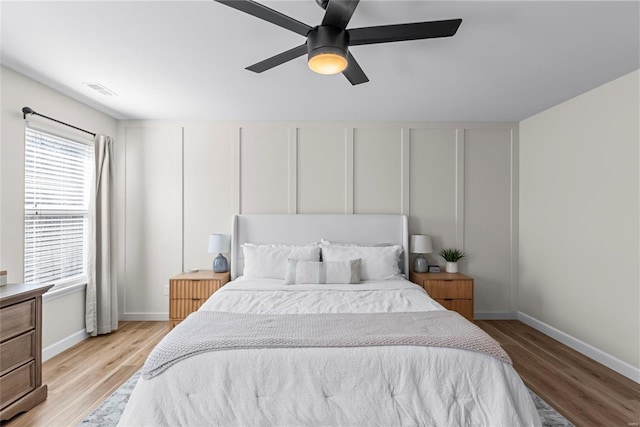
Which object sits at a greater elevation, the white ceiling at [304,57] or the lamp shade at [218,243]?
the white ceiling at [304,57]

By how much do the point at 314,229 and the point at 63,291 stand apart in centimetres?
268

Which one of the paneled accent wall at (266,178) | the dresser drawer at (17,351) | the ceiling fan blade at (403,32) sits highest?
the ceiling fan blade at (403,32)

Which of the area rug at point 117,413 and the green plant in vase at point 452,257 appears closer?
the area rug at point 117,413

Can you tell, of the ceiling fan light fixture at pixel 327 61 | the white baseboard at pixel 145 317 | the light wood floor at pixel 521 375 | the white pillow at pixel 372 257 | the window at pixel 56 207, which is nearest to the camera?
the ceiling fan light fixture at pixel 327 61

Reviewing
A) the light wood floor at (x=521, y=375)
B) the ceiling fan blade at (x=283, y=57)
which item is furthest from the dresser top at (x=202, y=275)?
the ceiling fan blade at (x=283, y=57)

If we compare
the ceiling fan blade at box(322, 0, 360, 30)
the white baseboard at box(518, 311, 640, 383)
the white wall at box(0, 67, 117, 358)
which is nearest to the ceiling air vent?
the white wall at box(0, 67, 117, 358)

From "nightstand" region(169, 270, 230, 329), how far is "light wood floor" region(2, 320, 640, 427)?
14.7 inches

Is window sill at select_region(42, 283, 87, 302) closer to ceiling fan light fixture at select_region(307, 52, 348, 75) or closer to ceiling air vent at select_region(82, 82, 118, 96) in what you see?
ceiling air vent at select_region(82, 82, 118, 96)

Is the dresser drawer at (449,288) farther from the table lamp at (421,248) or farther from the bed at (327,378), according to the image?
the bed at (327,378)

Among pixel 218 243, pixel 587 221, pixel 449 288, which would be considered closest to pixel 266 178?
pixel 218 243

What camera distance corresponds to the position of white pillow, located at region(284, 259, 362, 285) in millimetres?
3564

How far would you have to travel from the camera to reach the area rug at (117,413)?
2.30 metres

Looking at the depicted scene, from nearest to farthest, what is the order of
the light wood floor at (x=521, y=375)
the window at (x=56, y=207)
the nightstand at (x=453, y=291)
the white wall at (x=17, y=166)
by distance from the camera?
the light wood floor at (x=521, y=375), the white wall at (x=17, y=166), the window at (x=56, y=207), the nightstand at (x=453, y=291)

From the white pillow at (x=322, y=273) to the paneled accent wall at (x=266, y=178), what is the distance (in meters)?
1.01
